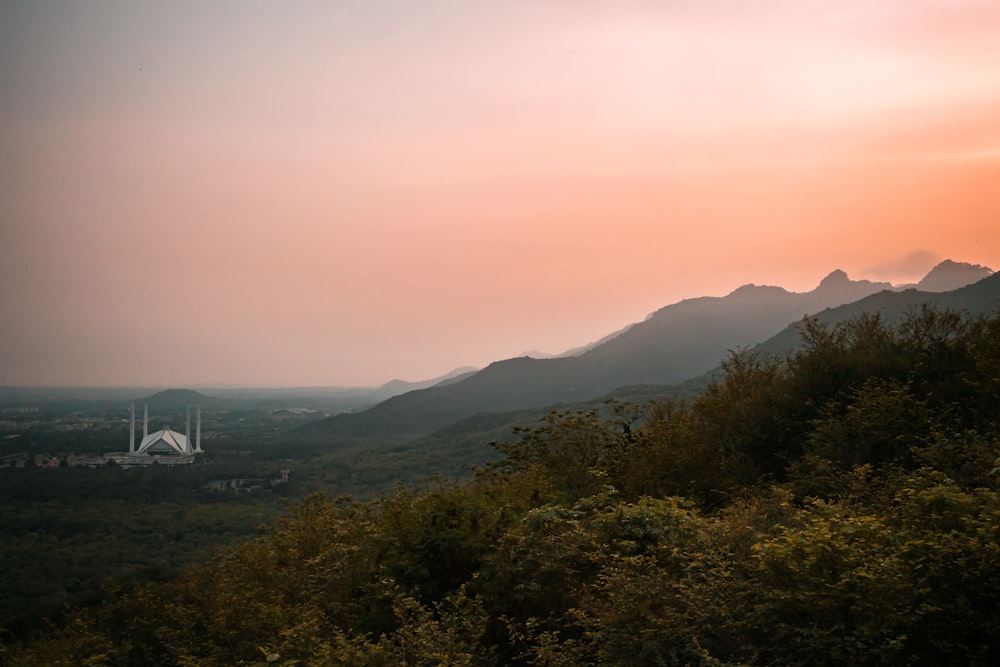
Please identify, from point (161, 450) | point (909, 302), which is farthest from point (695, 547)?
point (161, 450)

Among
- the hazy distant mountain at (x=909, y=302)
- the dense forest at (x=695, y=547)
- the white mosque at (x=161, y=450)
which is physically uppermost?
the hazy distant mountain at (x=909, y=302)

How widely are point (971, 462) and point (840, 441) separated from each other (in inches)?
143

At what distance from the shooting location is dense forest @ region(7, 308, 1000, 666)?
25.1 ft

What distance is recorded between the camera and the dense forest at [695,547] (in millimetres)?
7652

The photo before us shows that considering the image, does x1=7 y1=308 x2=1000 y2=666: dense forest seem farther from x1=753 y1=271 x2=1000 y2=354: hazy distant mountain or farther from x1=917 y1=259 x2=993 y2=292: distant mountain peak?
x1=917 y1=259 x2=993 y2=292: distant mountain peak

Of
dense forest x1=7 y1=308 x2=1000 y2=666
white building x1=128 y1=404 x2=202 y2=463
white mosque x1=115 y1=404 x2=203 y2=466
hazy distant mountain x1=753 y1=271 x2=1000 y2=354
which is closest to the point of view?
dense forest x1=7 y1=308 x2=1000 y2=666

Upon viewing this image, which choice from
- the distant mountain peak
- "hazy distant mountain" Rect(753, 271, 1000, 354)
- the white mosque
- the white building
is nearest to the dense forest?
"hazy distant mountain" Rect(753, 271, 1000, 354)

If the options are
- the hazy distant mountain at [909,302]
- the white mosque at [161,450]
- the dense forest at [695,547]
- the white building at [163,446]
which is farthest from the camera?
the white building at [163,446]

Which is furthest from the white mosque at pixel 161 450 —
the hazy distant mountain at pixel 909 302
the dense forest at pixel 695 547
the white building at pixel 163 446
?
the dense forest at pixel 695 547

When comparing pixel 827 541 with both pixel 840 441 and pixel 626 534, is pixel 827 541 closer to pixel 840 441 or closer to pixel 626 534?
pixel 626 534

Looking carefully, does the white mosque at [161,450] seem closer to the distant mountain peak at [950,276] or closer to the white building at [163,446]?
the white building at [163,446]

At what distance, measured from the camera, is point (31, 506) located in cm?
9175

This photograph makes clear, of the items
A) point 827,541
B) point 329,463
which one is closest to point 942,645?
point 827,541

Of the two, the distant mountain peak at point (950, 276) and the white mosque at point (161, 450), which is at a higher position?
the distant mountain peak at point (950, 276)
